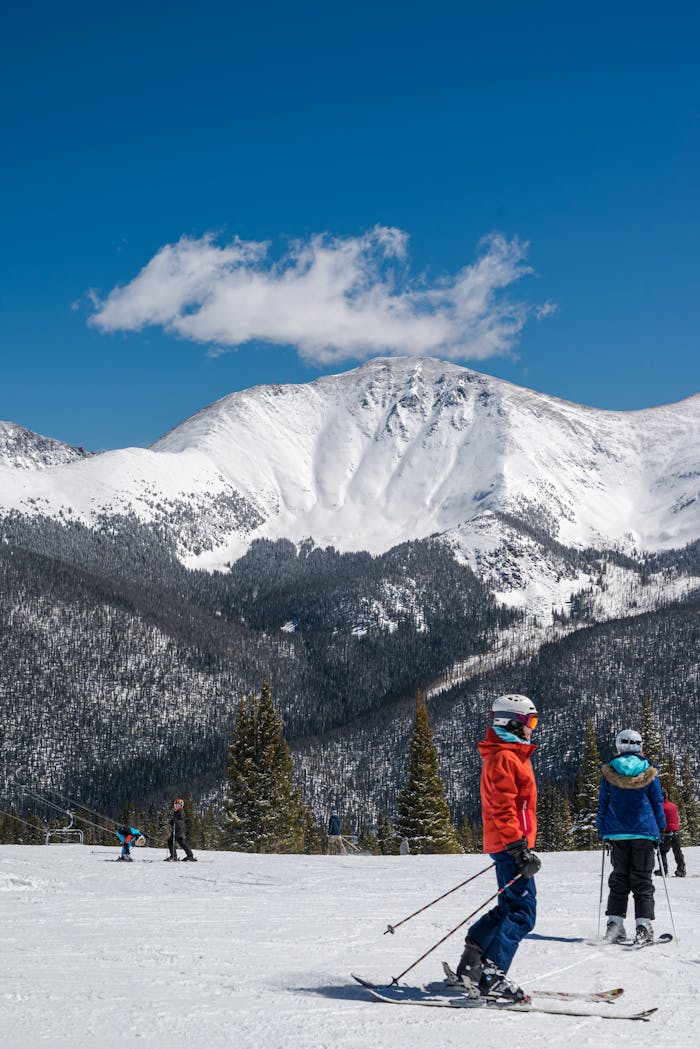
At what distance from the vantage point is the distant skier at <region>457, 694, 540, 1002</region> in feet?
22.8

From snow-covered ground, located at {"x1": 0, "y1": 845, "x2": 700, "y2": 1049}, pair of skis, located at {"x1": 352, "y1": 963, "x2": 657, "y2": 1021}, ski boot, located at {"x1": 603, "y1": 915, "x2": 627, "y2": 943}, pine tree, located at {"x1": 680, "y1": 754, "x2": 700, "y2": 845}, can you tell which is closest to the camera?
snow-covered ground, located at {"x1": 0, "y1": 845, "x2": 700, "y2": 1049}

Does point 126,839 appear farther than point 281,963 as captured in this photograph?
Yes

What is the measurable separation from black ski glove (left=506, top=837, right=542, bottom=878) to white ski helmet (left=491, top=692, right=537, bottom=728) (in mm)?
928

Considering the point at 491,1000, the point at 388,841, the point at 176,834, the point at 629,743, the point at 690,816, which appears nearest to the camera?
the point at 491,1000

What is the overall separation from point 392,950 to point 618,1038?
3.54 metres

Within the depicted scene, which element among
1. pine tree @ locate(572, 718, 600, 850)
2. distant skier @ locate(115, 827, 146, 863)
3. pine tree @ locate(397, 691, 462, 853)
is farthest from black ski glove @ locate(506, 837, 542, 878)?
pine tree @ locate(572, 718, 600, 850)

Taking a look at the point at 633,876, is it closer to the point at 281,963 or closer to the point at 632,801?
the point at 632,801

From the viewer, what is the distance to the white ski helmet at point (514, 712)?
7281mm

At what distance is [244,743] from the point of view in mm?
38844

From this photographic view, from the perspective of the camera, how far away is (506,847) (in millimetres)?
7090

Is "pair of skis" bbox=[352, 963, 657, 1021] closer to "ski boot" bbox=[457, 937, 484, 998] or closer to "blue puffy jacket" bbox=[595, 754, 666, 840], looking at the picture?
"ski boot" bbox=[457, 937, 484, 998]

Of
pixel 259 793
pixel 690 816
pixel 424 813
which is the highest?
pixel 259 793

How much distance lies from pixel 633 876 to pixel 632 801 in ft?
2.53

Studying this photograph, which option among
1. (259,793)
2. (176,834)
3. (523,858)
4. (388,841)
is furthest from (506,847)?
(388,841)
